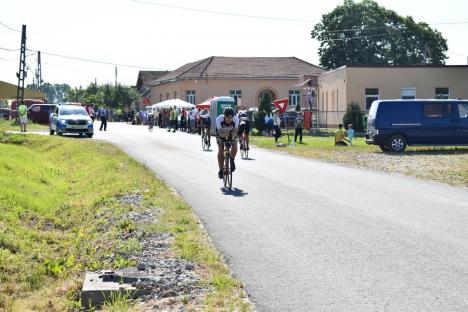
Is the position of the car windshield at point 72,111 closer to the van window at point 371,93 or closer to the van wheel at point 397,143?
the van wheel at point 397,143

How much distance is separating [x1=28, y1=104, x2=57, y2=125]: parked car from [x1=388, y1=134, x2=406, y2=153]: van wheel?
34.1 metres

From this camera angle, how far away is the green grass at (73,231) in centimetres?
744

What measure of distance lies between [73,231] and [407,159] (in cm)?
1483

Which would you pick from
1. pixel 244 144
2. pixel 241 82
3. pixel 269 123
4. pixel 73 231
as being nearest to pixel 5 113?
pixel 241 82

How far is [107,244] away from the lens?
9.93 meters

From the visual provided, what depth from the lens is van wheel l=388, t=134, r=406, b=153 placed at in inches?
1107

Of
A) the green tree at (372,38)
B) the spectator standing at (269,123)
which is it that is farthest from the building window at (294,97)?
the spectator standing at (269,123)

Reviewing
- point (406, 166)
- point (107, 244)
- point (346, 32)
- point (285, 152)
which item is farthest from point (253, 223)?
point (346, 32)

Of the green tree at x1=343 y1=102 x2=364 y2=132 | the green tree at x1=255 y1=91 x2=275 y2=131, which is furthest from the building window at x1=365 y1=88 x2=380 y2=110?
the green tree at x1=255 y1=91 x2=275 y2=131

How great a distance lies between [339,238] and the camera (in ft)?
30.8

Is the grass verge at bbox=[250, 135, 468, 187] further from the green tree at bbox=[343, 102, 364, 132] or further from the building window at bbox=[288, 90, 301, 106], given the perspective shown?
the building window at bbox=[288, 90, 301, 106]

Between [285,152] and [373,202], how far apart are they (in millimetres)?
15857

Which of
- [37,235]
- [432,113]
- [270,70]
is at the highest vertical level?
[270,70]

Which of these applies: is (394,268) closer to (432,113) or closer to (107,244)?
(107,244)
